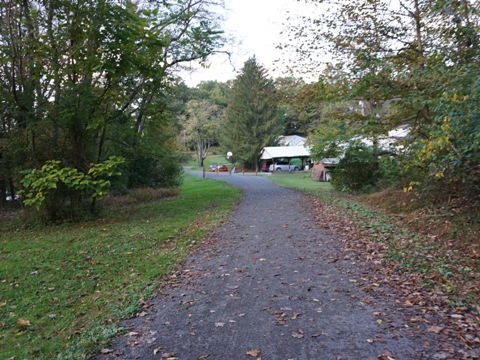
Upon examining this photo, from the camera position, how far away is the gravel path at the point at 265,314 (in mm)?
3674

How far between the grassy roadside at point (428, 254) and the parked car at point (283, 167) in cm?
4298

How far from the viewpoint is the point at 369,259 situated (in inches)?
259

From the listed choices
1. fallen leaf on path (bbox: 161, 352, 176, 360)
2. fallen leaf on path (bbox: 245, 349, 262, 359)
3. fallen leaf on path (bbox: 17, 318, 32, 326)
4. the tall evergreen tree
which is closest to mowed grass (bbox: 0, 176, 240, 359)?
fallen leaf on path (bbox: 17, 318, 32, 326)

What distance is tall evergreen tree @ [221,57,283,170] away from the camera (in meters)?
53.9

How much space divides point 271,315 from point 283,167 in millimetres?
50573

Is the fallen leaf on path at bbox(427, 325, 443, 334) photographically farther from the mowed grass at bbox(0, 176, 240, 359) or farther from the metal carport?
the metal carport

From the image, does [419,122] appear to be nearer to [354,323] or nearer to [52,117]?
[354,323]

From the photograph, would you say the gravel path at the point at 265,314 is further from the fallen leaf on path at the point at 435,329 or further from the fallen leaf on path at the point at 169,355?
the fallen leaf on path at the point at 435,329

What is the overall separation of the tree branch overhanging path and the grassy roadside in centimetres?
80

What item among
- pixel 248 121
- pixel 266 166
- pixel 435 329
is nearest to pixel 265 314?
pixel 435 329

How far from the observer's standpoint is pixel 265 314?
14.7 ft

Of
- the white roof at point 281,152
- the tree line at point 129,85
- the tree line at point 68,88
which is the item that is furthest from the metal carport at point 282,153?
the tree line at point 68,88

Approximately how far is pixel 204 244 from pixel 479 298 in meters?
5.29

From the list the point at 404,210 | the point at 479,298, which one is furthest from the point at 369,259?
the point at 404,210
